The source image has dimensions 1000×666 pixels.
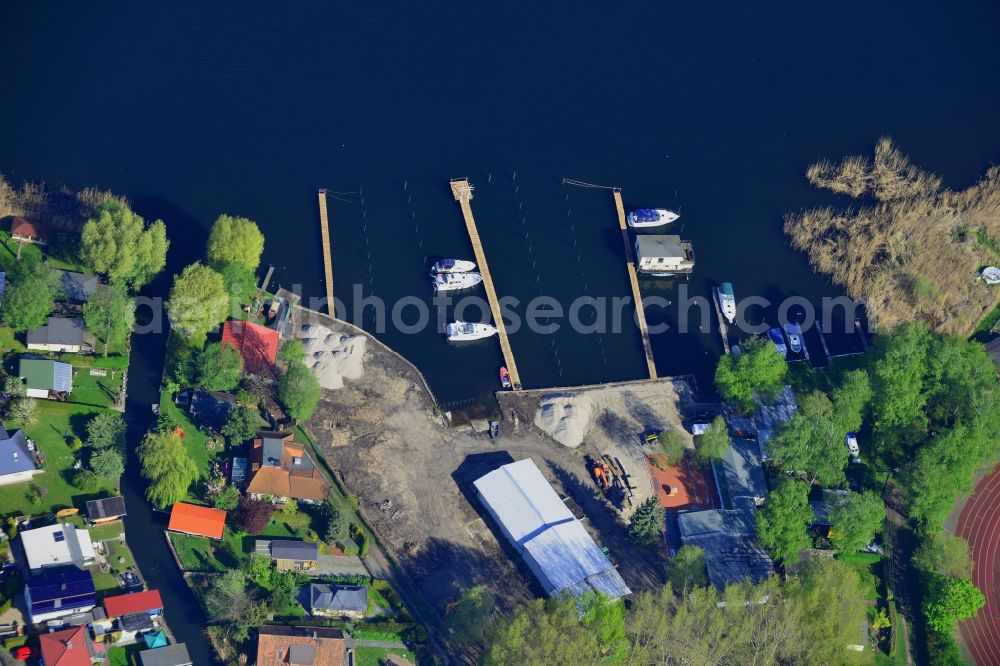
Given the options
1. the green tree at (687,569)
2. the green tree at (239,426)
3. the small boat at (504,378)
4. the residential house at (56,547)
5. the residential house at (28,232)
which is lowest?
the green tree at (687,569)

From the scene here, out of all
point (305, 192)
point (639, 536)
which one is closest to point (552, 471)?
point (639, 536)

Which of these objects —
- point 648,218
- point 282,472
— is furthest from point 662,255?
point 282,472

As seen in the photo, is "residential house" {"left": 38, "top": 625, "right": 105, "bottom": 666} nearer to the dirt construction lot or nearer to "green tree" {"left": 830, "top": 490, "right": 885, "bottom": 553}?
the dirt construction lot

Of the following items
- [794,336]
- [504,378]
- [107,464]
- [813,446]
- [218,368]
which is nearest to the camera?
[107,464]

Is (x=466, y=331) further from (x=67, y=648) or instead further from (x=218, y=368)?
(x=67, y=648)

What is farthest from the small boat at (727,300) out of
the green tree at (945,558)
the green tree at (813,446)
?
the green tree at (945,558)

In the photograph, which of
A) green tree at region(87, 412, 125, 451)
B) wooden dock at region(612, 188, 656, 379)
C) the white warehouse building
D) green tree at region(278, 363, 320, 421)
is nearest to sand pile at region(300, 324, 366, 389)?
green tree at region(278, 363, 320, 421)

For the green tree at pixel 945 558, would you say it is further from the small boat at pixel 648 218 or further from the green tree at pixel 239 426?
the green tree at pixel 239 426
